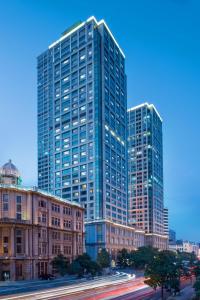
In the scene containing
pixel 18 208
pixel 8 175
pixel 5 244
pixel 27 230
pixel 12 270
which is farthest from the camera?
pixel 8 175

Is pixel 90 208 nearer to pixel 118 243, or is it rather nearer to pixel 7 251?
pixel 118 243

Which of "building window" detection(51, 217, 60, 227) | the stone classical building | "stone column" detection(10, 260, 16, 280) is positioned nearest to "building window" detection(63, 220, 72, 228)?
the stone classical building

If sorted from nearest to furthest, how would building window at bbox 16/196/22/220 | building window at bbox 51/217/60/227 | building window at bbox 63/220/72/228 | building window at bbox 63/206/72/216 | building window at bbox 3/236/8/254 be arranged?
building window at bbox 3/236/8/254
building window at bbox 16/196/22/220
building window at bbox 51/217/60/227
building window at bbox 63/206/72/216
building window at bbox 63/220/72/228

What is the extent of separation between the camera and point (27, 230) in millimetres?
101375

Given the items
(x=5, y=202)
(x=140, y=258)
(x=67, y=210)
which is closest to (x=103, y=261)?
(x=67, y=210)

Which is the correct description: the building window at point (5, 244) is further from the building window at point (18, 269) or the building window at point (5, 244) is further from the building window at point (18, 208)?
the building window at point (18, 208)

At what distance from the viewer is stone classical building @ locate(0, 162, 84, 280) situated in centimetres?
9588

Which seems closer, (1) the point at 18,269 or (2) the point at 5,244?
(2) the point at 5,244

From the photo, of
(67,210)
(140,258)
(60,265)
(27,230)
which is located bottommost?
(140,258)

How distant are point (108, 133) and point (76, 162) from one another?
23987mm

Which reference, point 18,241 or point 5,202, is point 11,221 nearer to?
point 5,202

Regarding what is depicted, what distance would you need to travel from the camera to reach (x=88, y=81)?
200 metres

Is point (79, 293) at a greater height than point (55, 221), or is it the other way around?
point (55, 221)

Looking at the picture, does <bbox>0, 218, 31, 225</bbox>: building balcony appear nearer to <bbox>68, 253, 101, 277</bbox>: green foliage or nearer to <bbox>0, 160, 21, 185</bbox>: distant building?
<bbox>0, 160, 21, 185</bbox>: distant building
